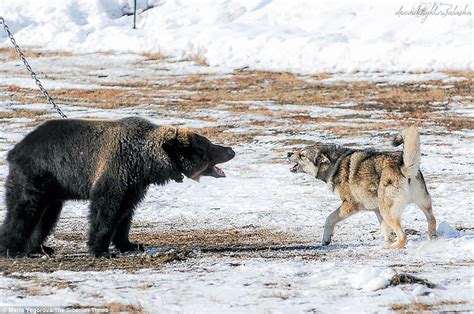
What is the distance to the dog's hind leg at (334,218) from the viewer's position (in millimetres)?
10117

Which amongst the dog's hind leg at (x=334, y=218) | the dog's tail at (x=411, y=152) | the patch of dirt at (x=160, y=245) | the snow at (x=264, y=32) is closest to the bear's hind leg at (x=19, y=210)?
the patch of dirt at (x=160, y=245)

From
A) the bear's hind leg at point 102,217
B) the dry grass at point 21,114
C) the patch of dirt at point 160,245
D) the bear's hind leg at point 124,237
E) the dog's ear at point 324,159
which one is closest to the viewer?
the patch of dirt at point 160,245

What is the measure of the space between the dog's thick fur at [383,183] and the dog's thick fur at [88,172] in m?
2.40

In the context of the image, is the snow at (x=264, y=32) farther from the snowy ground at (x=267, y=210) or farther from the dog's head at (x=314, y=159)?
the dog's head at (x=314, y=159)

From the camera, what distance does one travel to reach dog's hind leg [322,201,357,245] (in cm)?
1012

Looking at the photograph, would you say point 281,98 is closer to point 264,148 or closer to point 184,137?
point 264,148

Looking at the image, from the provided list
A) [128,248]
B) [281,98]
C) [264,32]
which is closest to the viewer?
[128,248]

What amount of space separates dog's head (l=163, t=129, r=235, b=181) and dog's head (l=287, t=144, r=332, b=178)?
6.25 ft

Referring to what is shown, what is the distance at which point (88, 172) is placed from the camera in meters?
8.74

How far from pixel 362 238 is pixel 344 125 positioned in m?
13.1

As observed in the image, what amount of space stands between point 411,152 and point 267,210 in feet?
15.2

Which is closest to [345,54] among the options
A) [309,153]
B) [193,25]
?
[193,25]

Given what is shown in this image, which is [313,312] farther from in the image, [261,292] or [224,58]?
[224,58]

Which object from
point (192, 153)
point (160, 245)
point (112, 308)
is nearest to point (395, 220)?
point (192, 153)
